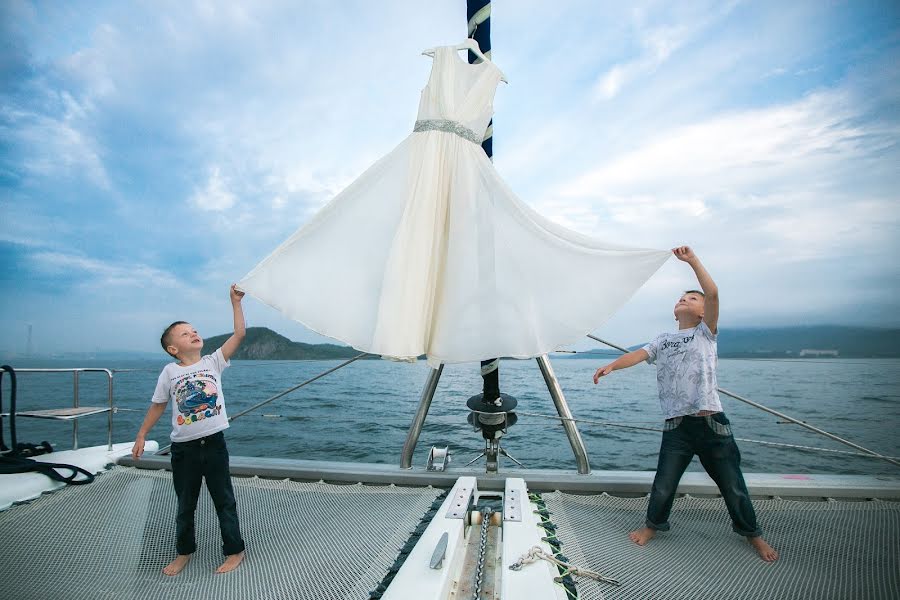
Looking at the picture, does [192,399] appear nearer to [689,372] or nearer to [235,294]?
[235,294]

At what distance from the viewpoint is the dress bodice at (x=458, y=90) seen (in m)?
2.12

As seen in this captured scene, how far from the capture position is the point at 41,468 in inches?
101

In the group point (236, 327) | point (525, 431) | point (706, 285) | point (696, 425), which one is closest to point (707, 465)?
point (696, 425)

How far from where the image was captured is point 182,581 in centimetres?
179

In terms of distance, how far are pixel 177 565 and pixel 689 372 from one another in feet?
8.25

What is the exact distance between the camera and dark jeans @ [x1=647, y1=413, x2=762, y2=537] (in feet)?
6.42

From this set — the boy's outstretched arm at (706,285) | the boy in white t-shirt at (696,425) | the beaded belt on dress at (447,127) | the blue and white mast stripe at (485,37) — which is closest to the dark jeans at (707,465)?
the boy in white t-shirt at (696,425)

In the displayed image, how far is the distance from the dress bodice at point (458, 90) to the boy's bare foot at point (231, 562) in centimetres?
224

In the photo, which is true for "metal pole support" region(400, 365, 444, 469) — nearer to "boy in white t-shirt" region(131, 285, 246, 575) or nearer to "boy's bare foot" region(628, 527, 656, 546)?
"boy in white t-shirt" region(131, 285, 246, 575)

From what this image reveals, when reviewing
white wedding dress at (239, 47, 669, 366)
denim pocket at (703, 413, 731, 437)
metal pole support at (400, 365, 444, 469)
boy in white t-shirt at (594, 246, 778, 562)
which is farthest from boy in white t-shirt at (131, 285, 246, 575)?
denim pocket at (703, 413, 731, 437)

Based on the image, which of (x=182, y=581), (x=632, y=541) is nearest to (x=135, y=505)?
(x=182, y=581)

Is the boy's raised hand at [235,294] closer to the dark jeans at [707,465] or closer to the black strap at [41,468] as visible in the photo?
the black strap at [41,468]

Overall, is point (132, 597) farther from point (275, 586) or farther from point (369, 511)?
point (369, 511)

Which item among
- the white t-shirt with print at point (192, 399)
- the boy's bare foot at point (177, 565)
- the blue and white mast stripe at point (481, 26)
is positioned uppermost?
the blue and white mast stripe at point (481, 26)
